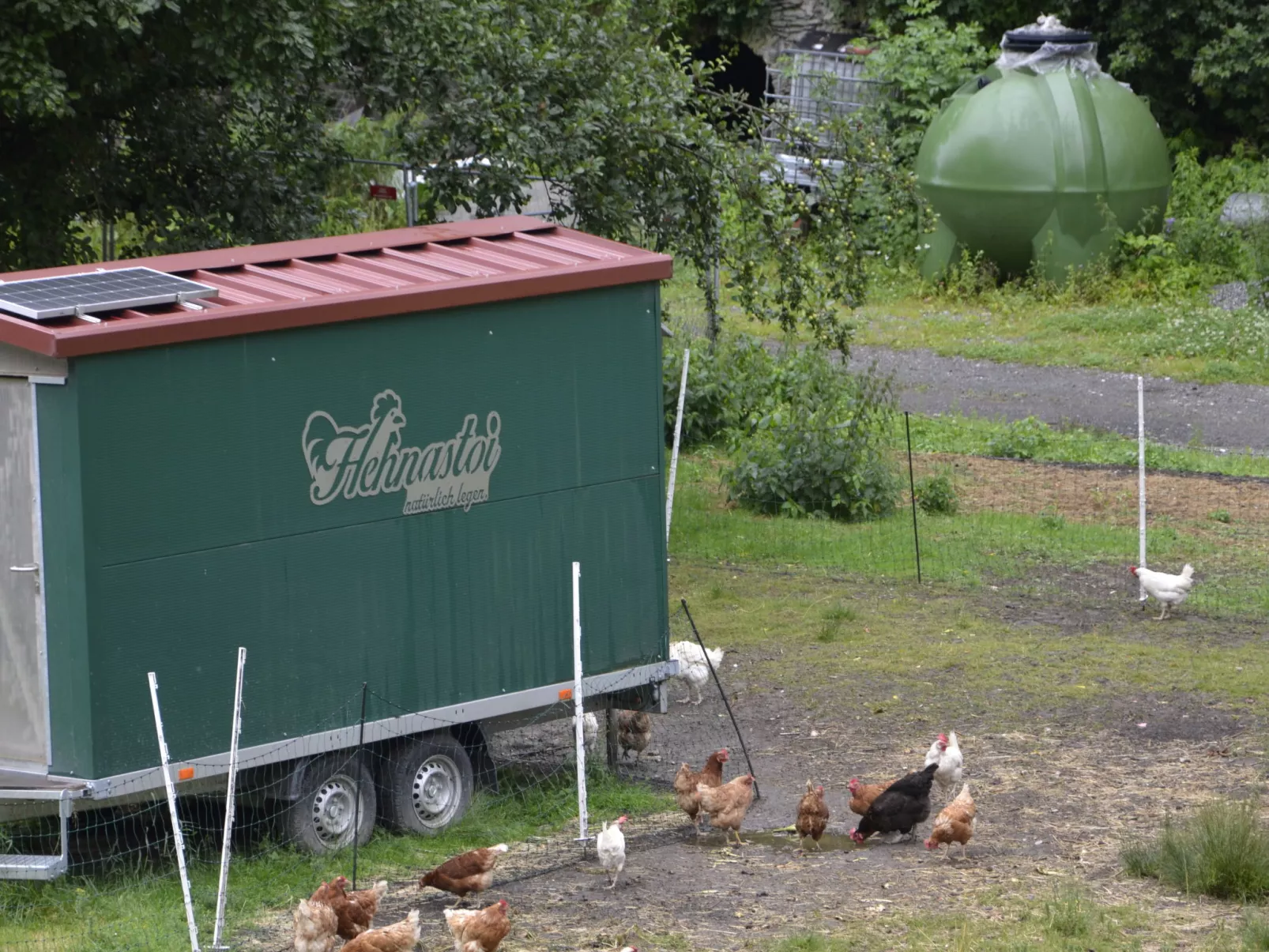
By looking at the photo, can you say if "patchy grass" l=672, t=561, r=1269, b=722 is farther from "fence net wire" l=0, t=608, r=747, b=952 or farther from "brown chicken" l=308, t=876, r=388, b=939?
"brown chicken" l=308, t=876, r=388, b=939

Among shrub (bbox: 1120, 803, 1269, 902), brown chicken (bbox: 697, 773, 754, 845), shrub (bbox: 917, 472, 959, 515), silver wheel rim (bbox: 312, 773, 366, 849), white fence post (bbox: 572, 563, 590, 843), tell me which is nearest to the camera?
shrub (bbox: 1120, 803, 1269, 902)

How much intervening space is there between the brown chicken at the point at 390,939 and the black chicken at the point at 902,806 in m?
2.94

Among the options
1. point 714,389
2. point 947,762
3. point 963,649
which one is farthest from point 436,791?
point 714,389

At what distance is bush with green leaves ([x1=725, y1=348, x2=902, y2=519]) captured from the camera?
56.8 feet

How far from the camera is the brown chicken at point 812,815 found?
941 centimetres

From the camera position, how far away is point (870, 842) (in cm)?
976

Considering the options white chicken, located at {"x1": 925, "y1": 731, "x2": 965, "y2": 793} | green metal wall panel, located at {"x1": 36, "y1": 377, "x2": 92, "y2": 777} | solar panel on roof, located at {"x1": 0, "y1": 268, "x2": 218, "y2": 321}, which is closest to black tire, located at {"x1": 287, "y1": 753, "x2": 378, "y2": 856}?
green metal wall panel, located at {"x1": 36, "y1": 377, "x2": 92, "y2": 777}

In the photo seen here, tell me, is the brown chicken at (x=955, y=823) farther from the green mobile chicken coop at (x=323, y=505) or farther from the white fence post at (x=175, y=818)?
the white fence post at (x=175, y=818)

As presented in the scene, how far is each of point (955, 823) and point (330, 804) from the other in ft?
10.7

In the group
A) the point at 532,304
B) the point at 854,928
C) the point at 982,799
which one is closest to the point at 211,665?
the point at 532,304

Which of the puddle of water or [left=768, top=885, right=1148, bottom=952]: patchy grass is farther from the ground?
[left=768, top=885, right=1148, bottom=952]: patchy grass

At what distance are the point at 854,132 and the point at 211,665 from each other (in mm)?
9263

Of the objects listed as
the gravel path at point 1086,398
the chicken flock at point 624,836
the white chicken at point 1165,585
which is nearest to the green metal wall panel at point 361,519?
the chicken flock at point 624,836

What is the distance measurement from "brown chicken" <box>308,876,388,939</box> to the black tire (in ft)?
3.66
